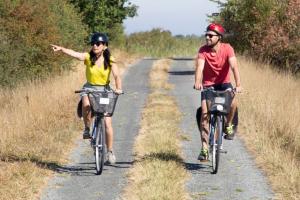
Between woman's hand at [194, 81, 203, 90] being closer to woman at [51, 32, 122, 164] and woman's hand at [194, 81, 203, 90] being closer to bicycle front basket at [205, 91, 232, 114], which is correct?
bicycle front basket at [205, 91, 232, 114]

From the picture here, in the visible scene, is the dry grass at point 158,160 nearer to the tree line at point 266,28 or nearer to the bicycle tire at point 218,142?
the bicycle tire at point 218,142

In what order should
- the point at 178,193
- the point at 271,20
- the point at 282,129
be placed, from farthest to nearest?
1. the point at 271,20
2. the point at 282,129
3. the point at 178,193

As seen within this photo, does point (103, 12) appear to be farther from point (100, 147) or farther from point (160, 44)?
point (100, 147)

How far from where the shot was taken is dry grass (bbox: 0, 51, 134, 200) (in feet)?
26.3

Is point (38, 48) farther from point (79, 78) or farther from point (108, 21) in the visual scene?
point (108, 21)

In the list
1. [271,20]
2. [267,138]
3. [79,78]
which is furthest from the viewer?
[271,20]

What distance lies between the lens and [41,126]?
12266mm

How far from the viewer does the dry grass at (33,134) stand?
8.02 metres

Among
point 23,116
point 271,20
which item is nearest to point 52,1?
point 271,20

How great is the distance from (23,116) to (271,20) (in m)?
17.5

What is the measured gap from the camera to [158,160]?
915cm

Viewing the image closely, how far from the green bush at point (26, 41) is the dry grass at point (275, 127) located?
7212 mm

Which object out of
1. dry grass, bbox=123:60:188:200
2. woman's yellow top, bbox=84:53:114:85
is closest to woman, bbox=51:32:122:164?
woman's yellow top, bbox=84:53:114:85

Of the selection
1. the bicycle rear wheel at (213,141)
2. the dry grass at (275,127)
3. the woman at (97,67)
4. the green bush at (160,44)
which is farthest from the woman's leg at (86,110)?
the green bush at (160,44)
